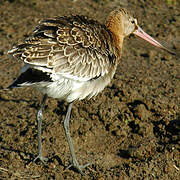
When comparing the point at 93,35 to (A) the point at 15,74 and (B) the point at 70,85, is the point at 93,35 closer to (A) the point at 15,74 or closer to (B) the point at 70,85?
(B) the point at 70,85

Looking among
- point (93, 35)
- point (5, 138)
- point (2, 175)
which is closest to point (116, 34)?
point (93, 35)

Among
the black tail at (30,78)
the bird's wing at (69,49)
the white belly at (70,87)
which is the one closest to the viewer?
the black tail at (30,78)

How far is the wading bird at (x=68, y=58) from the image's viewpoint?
4.68m

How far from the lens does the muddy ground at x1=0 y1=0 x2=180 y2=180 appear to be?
5293mm

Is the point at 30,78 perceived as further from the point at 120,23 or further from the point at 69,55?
the point at 120,23

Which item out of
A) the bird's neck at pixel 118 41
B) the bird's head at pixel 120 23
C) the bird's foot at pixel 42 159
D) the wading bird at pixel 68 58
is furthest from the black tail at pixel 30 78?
the bird's head at pixel 120 23

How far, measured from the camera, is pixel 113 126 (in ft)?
19.6

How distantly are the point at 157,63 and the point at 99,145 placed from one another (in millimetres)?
2352

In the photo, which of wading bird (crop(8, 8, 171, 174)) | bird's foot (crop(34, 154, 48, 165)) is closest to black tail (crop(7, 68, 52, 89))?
wading bird (crop(8, 8, 171, 174))

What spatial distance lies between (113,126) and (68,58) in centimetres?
155

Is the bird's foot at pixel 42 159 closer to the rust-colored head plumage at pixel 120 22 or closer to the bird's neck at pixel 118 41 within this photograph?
the bird's neck at pixel 118 41

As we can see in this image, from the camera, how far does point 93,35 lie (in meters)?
5.21

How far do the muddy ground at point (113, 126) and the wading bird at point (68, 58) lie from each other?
31cm

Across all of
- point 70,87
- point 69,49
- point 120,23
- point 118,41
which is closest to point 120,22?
point 120,23
